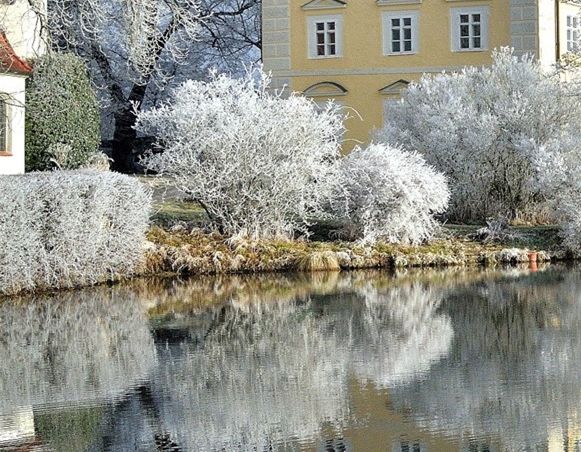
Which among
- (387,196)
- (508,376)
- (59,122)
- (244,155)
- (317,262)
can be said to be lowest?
(508,376)

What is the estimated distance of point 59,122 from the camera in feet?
93.1

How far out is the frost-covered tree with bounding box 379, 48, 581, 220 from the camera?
87.7 feet

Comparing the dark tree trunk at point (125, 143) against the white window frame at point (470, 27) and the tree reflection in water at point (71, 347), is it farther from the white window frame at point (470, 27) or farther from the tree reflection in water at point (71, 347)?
the tree reflection in water at point (71, 347)

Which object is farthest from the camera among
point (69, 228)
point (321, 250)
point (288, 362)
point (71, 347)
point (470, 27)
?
point (470, 27)

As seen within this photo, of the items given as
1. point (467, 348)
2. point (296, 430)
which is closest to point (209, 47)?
point (467, 348)

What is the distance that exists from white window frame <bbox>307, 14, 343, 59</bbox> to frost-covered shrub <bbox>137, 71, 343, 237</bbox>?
1385 centimetres

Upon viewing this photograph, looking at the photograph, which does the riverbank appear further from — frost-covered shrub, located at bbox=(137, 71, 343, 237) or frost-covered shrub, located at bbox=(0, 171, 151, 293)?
frost-covered shrub, located at bbox=(0, 171, 151, 293)

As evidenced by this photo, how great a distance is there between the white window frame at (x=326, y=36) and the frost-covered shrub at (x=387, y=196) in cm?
1369

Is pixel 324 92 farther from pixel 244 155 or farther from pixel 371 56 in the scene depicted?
pixel 244 155

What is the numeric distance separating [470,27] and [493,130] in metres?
11.2

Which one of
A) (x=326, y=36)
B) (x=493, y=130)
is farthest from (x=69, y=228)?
(x=326, y=36)

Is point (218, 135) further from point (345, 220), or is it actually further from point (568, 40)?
point (568, 40)

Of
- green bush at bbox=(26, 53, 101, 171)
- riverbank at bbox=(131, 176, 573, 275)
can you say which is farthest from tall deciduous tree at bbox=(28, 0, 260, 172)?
riverbank at bbox=(131, 176, 573, 275)

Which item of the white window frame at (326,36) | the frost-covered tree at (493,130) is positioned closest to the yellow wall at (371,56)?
the white window frame at (326,36)
